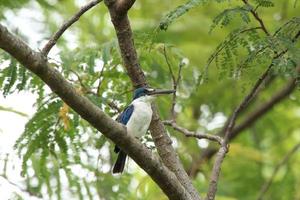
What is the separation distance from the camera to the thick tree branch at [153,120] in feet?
16.9

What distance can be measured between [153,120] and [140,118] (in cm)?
29

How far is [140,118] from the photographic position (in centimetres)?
578

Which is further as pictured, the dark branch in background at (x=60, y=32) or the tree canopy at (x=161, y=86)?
the tree canopy at (x=161, y=86)

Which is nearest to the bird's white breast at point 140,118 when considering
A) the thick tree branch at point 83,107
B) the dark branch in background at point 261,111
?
the thick tree branch at point 83,107

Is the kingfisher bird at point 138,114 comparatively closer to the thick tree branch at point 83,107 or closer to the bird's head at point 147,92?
the bird's head at point 147,92

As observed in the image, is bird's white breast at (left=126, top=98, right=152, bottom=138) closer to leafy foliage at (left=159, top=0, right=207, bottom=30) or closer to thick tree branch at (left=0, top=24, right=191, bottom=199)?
thick tree branch at (left=0, top=24, right=191, bottom=199)

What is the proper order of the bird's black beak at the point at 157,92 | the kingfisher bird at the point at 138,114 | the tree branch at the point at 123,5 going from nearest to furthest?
the tree branch at the point at 123,5 → the kingfisher bird at the point at 138,114 → the bird's black beak at the point at 157,92

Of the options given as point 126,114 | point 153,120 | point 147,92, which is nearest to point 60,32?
point 153,120

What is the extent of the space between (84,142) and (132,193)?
1926mm

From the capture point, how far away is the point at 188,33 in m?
9.00

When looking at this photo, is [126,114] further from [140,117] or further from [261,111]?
[261,111]

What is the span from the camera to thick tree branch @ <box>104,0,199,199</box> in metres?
5.15

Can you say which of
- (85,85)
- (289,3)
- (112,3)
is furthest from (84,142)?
(289,3)

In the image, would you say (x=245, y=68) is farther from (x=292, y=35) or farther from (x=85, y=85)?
(x=85, y=85)
